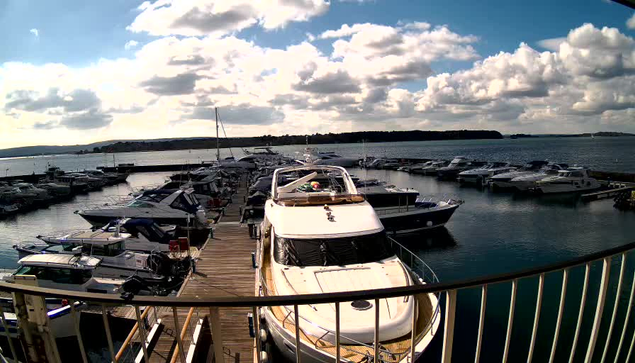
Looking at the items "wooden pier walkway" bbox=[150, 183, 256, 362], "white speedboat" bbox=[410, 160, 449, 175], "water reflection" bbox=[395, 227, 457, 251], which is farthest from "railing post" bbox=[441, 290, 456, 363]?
"white speedboat" bbox=[410, 160, 449, 175]

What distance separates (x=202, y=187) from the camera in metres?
33.0

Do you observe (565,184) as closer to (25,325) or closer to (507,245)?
(507,245)

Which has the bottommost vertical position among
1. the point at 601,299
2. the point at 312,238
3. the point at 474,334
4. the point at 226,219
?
the point at 474,334

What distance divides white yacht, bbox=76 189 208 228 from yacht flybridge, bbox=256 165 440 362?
13.9m

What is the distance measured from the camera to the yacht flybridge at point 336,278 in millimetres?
5969

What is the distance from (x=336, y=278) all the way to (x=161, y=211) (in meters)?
19.4

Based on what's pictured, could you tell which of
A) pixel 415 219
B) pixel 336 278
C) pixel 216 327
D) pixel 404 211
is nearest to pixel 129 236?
→ pixel 336 278

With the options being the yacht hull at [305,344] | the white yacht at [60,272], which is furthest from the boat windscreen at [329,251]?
the white yacht at [60,272]

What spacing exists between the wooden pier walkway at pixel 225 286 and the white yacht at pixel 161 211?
3.76m

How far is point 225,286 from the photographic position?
1182cm

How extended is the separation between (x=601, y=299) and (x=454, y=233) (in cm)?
2283

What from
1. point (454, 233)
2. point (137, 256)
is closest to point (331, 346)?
point (137, 256)

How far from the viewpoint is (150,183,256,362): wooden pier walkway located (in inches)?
302

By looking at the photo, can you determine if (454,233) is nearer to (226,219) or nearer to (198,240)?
(226,219)
